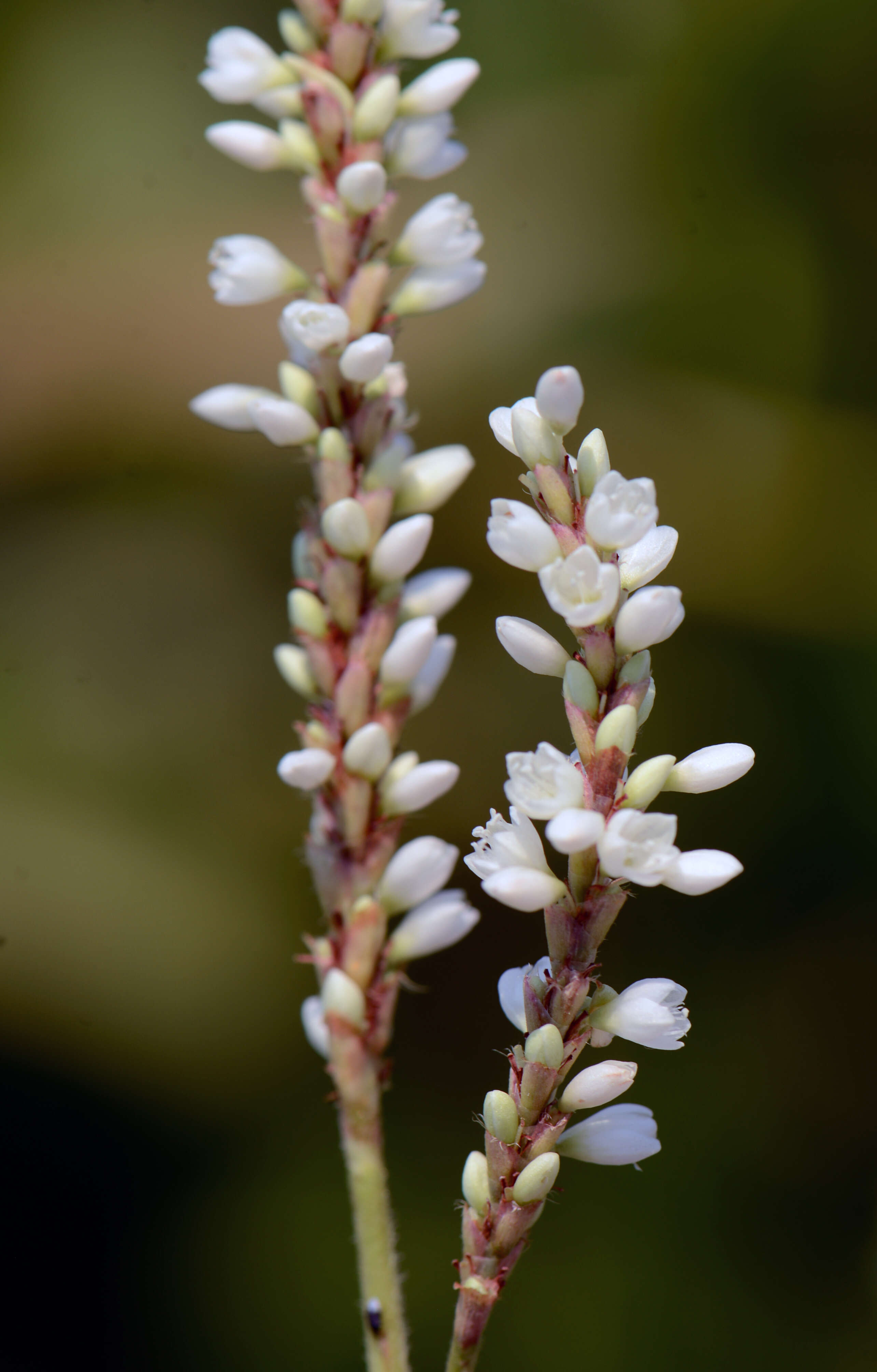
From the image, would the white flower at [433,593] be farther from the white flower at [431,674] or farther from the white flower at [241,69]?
the white flower at [241,69]

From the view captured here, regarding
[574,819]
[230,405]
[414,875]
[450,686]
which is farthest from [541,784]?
[450,686]

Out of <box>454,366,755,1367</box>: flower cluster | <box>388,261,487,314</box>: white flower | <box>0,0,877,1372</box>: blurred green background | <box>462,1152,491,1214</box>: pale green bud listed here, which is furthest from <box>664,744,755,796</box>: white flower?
<box>0,0,877,1372</box>: blurred green background

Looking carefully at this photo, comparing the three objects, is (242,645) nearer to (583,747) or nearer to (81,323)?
(81,323)

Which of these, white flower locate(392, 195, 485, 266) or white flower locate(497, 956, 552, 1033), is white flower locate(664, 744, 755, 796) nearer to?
white flower locate(497, 956, 552, 1033)

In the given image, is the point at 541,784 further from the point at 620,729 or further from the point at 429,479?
the point at 429,479

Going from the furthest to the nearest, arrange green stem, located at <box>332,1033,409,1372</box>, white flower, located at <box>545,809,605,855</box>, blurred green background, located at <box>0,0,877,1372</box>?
blurred green background, located at <box>0,0,877,1372</box> < green stem, located at <box>332,1033,409,1372</box> < white flower, located at <box>545,809,605,855</box>

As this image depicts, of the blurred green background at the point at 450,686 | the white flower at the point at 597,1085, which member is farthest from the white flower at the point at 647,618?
the blurred green background at the point at 450,686
